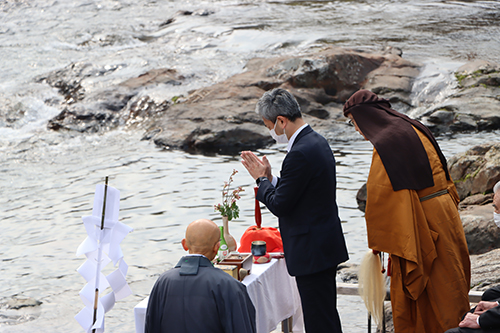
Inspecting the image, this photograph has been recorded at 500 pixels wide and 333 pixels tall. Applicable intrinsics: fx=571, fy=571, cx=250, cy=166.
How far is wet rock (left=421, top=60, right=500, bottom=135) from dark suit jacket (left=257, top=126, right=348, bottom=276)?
10.7 metres

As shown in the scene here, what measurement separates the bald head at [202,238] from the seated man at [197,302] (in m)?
0.05

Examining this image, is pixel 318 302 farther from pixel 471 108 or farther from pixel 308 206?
pixel 471 108

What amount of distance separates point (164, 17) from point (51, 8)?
7.37 metres

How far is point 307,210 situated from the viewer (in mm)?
3654

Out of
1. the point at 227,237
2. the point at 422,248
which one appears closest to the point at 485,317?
the point at 422,248

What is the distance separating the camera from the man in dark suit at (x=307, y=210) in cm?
361

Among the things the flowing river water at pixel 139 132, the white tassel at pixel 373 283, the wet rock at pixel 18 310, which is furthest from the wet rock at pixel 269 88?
the white tassel at pixel 373 283

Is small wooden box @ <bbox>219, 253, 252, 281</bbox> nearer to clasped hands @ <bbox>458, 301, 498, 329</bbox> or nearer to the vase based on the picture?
the vase

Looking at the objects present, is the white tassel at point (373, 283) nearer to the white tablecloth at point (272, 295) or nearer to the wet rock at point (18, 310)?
the white tablecloth at point (272, 295)

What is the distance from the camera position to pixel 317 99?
16.1 m

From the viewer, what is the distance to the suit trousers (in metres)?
3.69

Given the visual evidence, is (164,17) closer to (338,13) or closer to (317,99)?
(338,13)

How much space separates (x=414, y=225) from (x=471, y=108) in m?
11.3

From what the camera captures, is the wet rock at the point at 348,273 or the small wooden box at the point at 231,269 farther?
the wet rock at the point at 348,273
